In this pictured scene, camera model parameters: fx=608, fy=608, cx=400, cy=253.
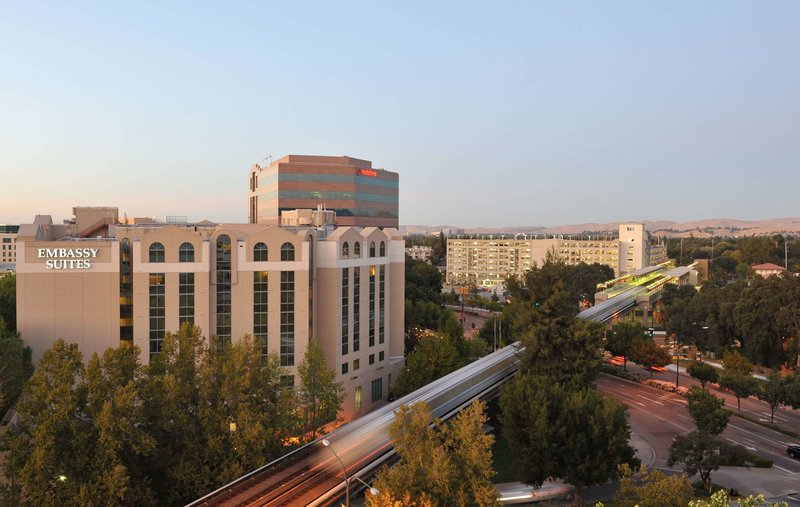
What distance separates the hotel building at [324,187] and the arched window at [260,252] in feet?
197

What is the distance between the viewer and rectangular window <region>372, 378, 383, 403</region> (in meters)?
62.2

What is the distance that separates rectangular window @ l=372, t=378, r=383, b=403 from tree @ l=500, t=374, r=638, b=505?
23482 millimetres

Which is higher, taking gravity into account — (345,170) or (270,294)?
(345,170)

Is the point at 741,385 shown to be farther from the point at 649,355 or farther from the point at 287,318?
the point at 287,318

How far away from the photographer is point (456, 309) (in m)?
140

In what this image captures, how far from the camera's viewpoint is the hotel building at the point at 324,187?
11656 cm

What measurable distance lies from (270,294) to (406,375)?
15968 mm

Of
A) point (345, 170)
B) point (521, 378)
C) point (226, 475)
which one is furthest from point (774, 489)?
point (345, 170)

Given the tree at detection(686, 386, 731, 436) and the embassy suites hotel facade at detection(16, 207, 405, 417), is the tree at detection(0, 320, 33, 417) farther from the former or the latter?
the tree at detection(686, 386, 731, 436)

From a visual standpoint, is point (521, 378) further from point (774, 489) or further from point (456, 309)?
point (456, 309)

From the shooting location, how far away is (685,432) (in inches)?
2121

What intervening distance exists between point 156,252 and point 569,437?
3552 centimetres

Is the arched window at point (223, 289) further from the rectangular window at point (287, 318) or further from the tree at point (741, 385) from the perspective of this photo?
the tree at point (741, 385)

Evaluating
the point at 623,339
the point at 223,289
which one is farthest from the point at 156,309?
the point at 623,339
